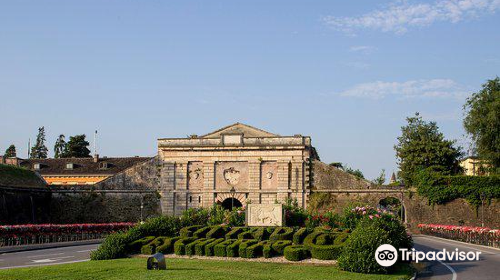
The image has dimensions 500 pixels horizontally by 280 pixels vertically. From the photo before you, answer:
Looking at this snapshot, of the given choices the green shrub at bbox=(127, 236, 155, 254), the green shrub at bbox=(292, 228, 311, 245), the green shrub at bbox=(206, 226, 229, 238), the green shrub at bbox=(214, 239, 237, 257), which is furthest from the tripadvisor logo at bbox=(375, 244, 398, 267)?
the green shrub at bbox=(127, 236, 155, 254)

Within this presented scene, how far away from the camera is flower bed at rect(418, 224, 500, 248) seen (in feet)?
123

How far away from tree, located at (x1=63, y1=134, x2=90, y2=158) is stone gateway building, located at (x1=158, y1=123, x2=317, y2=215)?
37.9m

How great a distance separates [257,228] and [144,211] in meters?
30.9

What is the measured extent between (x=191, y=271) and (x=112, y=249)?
678cm

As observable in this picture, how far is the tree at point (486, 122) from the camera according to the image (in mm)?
53594

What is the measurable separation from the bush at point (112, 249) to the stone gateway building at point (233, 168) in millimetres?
30833

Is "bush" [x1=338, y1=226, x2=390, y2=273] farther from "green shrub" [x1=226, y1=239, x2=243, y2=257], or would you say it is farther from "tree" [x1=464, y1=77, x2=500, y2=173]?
"tree" [x1=464, y1=77, x2=500, y2=173]

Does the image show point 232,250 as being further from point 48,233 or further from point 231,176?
point 231,176

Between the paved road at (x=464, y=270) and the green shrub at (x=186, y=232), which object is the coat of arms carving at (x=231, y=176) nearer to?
the green shrub at (x=186, y=232)

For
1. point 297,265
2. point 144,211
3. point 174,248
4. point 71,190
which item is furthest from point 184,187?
point 297,265

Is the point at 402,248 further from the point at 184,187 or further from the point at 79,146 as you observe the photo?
the point at 79,146

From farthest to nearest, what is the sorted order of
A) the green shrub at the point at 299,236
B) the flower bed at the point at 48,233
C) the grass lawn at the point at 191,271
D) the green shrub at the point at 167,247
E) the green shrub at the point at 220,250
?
the flower bed at the point at 48,233 → the green shrub at the point at 299,236 → the green shrub at the point at 167,247 → the green shrub at the point at 220,250 → the grass lawn at the point at 191,271

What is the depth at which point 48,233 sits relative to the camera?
41375 mm

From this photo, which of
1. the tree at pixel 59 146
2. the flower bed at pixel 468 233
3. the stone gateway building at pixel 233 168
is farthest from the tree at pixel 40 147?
the flower bed at pixel 468 233
